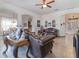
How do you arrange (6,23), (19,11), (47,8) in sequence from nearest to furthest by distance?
(6,23) < (19,11) < (47,8)

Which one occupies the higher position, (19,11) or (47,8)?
(47,8)

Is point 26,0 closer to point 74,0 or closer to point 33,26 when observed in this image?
point 33,26

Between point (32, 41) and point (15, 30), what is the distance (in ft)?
3.18

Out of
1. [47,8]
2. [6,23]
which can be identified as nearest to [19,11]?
[6,23]

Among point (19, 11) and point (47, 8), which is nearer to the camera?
point (19, 11)

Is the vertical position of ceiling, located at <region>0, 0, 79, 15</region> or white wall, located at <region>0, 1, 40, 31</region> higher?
ceiling, located at <region>0, 0, 79, 15</region>

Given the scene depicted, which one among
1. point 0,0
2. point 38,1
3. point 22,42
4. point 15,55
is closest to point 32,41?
point 22,42

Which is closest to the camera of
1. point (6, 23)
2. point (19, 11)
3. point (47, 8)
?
point (6, 23)

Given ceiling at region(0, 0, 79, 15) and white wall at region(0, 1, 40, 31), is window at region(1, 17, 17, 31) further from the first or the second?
ceiling at region(0, 0, 79, 15)

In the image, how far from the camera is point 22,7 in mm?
4582

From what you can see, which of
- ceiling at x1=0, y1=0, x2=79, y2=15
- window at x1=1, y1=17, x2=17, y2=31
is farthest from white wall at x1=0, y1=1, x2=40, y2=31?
window at x1=1, y1=17, x2=17, y2=31

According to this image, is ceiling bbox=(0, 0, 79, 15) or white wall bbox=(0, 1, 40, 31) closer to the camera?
white wall bbox=(0, 1, 40, 31)

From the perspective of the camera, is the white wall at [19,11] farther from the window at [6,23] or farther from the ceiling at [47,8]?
the window at [6,23]

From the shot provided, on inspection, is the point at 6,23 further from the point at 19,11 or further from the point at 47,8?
the point at 47,8
